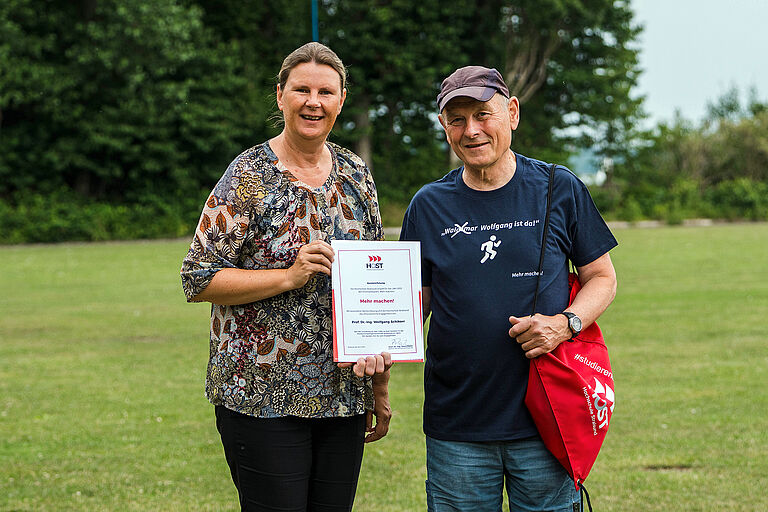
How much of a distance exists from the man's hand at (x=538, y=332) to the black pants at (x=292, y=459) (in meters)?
0.71

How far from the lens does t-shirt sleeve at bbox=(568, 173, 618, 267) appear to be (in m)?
3.15

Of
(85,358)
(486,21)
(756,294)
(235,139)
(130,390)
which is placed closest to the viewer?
(130,390)

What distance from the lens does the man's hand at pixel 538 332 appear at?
3000mm

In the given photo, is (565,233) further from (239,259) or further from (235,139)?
(235,139)

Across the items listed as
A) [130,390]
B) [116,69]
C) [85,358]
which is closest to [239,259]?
[130,390]

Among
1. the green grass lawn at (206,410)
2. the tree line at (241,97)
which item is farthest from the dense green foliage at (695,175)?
the green grass lawn at (206,410)

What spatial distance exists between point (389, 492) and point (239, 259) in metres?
3.12

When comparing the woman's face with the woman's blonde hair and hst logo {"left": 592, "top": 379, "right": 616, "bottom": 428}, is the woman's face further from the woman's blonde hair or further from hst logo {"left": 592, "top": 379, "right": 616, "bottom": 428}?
hst logo {"left": 592, "top": 379, "right": 616, "bottom": 428}

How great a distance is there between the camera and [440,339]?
318 cm

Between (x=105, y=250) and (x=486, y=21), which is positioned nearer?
(x=105, y=250)

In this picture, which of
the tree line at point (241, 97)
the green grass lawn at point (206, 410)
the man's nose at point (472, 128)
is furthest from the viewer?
the tree line at point (241, 97)

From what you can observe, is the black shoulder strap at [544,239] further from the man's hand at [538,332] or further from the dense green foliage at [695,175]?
the dense green foliage at [695,175]

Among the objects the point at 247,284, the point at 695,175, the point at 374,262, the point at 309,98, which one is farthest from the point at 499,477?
the point at 695,175

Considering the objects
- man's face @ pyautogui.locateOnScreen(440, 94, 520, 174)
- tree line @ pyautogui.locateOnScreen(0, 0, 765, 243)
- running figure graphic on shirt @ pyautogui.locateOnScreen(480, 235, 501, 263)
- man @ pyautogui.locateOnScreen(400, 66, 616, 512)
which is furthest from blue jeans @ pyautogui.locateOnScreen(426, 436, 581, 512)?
tree line @ pyautogui.locateOnScreen(0, 0, 765, 243)
